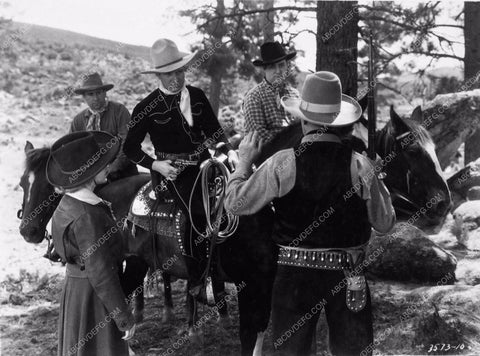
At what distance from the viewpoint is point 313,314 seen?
126 inches

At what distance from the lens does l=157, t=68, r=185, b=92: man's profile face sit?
492 centimetres

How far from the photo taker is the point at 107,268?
356cm

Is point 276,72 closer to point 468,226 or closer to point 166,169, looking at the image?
point 166,169

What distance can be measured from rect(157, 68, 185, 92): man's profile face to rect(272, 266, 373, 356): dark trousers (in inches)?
91.4

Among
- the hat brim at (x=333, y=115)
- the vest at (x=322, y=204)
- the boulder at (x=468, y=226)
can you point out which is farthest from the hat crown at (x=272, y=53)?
the boulder at (x=468, y=226)

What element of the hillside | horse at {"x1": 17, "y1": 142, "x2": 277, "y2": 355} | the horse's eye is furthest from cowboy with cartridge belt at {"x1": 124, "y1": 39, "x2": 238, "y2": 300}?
the hillside

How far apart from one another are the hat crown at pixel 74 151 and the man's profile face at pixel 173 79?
1.29m

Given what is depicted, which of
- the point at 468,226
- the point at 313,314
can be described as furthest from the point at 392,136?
the point at 468,226

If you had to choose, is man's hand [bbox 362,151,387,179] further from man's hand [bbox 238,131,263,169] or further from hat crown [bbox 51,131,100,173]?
hat crown [bbox 51,131,100,173]

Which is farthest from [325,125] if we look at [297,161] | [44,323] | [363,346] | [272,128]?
[44,323]

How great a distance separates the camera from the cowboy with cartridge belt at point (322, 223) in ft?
10.2

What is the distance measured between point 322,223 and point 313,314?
0.53 m

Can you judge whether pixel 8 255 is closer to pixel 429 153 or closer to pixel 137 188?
pixel 137 188

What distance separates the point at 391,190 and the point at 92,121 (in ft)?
11.9
